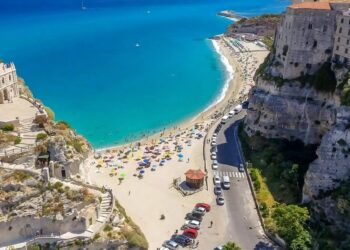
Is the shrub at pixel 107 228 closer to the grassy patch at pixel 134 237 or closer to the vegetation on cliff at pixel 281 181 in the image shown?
the grassy patch at pixel 134 237

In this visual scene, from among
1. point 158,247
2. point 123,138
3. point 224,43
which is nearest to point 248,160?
point 158,247

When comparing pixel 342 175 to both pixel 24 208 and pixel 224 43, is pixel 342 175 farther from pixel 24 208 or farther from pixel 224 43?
pixel 224 43

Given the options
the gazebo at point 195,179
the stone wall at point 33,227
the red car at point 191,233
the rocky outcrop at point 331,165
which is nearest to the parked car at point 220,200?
the gazebo at point 195,179

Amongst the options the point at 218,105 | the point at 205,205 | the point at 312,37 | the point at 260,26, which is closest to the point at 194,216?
the point at 205,205

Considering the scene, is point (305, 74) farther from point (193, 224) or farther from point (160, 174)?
point (193, 224)

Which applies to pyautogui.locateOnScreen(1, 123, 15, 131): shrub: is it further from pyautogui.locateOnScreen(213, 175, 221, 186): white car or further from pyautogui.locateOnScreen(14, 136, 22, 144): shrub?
pyautogui.locateOnScreen(213, 175, 221, 186): white car

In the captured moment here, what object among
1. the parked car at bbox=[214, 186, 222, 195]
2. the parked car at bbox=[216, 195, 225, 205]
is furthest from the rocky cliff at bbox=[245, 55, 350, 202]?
the parked car at bbox=[214, 186, 222, 195]
